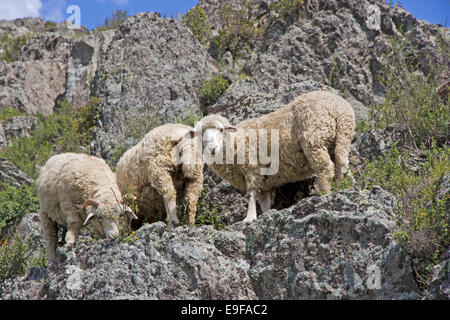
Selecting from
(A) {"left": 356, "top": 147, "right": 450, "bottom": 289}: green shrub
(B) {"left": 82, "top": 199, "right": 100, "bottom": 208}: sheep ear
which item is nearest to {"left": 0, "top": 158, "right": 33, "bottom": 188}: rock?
Answer: (B) {"left": 82, "top": 199, "right": 100, "bottom": 208}: sheep ear

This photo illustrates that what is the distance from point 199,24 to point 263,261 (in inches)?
611

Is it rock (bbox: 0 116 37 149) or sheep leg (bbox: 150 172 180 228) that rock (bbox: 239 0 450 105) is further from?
rock (bbox: 0 116 37 149)

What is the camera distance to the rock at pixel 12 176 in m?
12.8

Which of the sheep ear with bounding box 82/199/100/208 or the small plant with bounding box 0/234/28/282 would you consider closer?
the sheep ear with bounding box 82/199/100/208

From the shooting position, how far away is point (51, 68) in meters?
21.9

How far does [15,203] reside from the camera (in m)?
11.5

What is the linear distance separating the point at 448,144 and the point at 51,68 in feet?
60.5

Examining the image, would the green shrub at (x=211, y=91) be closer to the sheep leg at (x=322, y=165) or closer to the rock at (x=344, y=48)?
the rock at (x=344, y=48)

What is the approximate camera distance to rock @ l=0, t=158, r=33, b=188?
1277 centimetres

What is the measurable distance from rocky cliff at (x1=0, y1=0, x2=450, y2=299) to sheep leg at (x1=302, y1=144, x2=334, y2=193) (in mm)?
344

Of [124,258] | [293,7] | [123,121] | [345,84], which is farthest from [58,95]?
[124,258]

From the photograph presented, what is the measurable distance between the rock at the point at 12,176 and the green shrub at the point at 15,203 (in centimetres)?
59
